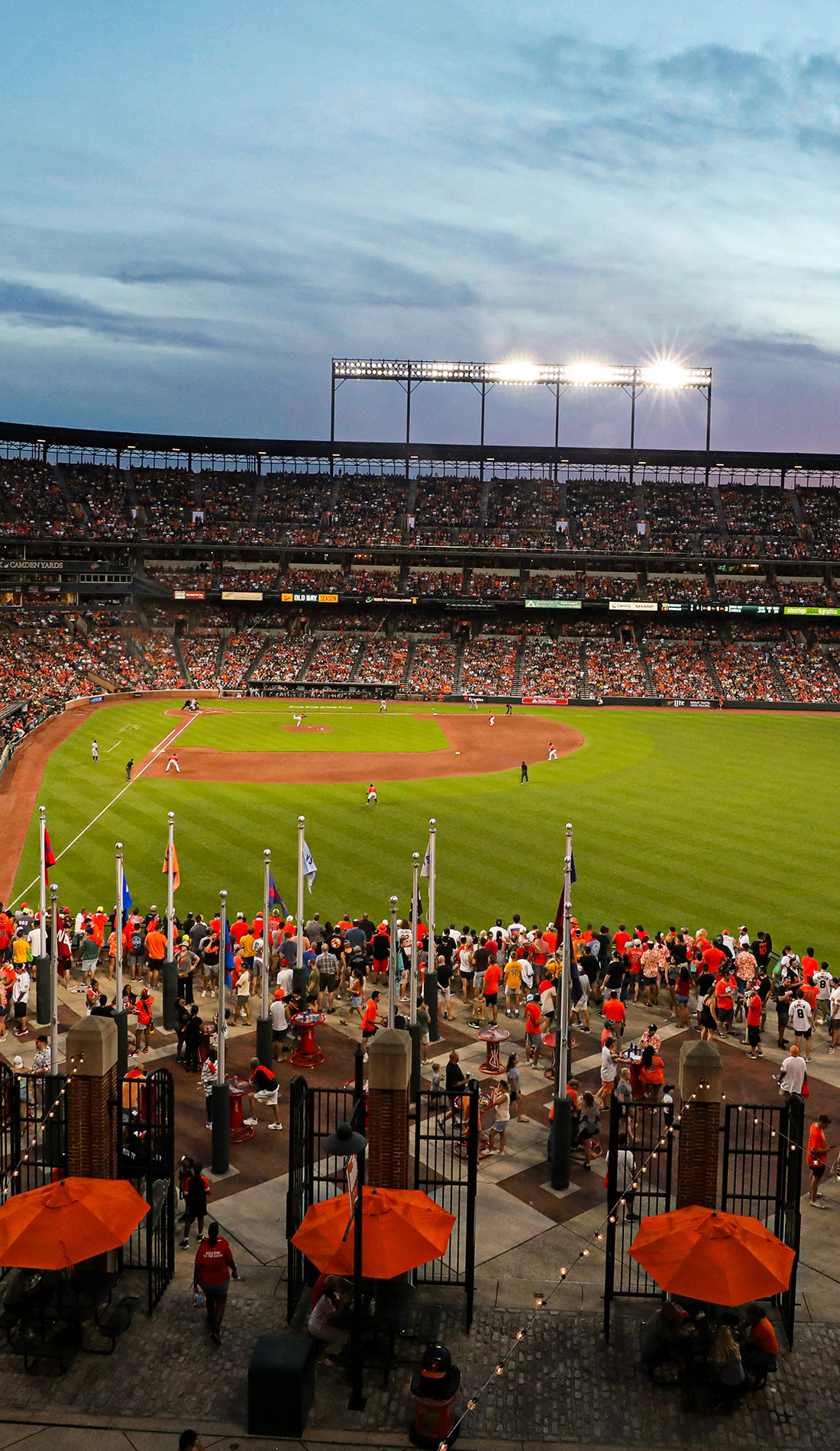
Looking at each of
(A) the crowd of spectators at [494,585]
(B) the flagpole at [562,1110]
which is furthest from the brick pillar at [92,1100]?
(A) the crowd of spectators at [494,585]

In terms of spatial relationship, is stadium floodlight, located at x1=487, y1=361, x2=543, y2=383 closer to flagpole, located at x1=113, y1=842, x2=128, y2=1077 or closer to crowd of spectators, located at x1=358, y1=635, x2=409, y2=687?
crowd of spectators, located at x1=358, y1=635, x2=409, y2=687

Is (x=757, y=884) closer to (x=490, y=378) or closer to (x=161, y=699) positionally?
(x=161, y=699)

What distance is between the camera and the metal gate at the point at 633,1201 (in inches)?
454

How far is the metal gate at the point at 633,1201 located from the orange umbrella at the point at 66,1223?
5.26 m

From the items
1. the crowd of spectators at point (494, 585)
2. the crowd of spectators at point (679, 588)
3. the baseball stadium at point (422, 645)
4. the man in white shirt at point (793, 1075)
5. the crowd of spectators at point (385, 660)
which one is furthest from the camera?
the crowd of spectators at point (494, 585)

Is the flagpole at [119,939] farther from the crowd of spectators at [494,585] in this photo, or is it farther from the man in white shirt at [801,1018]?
the crowd of spectators at [494,585]

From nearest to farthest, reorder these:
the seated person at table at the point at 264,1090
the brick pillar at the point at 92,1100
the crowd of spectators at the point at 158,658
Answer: the brick pillar at the point at 92,1100 < the seated person at table at the point at 264,1090 < the crowd of spectators at the point at 158,658

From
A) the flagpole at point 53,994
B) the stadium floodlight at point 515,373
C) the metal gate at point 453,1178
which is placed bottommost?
the metal gate at point 453,1178

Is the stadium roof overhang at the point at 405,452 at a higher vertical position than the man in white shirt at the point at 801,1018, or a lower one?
higher

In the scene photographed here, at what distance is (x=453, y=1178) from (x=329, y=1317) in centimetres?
398

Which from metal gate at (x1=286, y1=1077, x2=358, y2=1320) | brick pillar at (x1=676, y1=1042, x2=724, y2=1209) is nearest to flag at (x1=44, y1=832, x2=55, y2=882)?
metal gate at (x1=286, y1=1077, x2=358, y2=1320)

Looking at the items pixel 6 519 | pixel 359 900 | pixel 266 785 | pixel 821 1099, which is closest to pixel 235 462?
pixel 6 519

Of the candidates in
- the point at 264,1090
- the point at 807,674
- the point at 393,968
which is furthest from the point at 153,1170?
the point at 807,674

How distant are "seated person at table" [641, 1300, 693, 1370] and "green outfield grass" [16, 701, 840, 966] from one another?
14.4 metres
